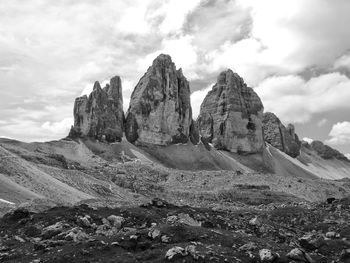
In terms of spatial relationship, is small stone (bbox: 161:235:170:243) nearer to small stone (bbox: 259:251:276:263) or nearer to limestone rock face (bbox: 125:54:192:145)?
small stone (bbox: 259:251:276:263)

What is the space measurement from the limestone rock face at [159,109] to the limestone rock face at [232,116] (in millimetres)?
14793

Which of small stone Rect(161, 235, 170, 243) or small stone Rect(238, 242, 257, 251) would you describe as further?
small stone Rect(161, 235, 170, 243)

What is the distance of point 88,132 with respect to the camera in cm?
14175

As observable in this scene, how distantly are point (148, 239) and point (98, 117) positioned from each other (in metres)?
123

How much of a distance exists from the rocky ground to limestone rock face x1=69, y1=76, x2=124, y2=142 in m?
109

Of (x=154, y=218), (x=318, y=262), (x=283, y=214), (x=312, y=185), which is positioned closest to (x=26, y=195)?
(x=154, y=218)

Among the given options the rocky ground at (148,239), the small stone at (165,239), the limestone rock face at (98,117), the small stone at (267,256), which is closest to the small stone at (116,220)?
the rocky ground at (148,239)

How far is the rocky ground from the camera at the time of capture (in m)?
19.4

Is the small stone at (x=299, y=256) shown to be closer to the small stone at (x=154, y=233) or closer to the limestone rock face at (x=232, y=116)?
the small stone at (x=154, y=233)

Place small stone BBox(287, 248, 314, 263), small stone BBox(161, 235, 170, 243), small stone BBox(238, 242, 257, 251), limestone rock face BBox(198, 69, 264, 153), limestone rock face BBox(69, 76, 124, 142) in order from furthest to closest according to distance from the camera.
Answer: limestone rock face BBox(198, 69, 264, 153), limestone rock face BBox(69, 76, 124, 142), small stone BBox(161, 235, 170, 243), small stone BBox(238, 242, 257, 251), small stone BBox(287, 248, 314, 263)

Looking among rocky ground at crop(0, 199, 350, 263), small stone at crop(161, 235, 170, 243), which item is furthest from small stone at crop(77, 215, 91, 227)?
small stone at crop(161, 235, 170, 243)

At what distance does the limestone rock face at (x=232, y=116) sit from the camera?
550ft

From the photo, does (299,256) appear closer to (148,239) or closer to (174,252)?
(174,252)

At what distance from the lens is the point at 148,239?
22031mm
